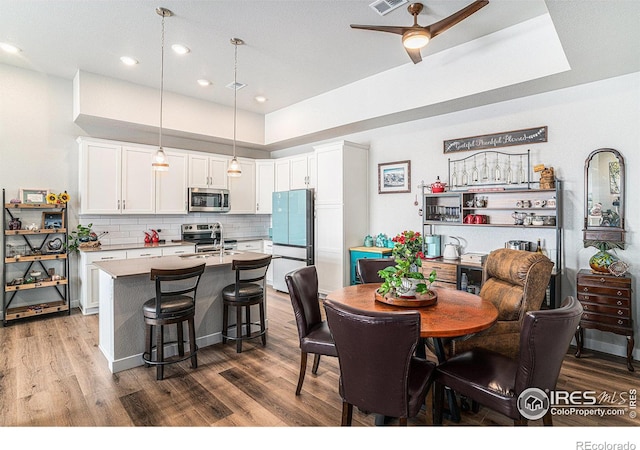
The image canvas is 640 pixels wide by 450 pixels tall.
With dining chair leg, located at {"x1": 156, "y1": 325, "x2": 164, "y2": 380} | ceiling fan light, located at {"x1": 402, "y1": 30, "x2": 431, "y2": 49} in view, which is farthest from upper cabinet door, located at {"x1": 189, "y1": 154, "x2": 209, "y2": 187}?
ceiling fan light, located at {"x1": 402, "y1": 30, "x2": 431, "y2": 49}

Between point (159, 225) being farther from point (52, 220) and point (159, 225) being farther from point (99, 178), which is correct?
point (52, 220)

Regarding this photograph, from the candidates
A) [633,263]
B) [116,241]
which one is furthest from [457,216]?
[116,241]

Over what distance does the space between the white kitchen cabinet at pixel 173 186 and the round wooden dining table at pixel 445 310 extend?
385 cm

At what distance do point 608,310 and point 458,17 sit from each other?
2886 mm

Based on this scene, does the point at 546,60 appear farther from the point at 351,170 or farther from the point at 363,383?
the point at 363,383

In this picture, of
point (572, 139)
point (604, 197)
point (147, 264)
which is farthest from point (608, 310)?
point (147, 264)


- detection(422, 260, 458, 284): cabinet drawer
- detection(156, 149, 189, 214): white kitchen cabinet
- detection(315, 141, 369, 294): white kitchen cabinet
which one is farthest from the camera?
detection(156, 149, 189, 214): white kitchen cabinet

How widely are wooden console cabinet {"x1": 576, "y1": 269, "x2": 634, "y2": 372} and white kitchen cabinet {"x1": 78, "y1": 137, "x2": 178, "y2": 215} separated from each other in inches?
216

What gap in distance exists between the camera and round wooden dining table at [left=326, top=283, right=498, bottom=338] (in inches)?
74.3

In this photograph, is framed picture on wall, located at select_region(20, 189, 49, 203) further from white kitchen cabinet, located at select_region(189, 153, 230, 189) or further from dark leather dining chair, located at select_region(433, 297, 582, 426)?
dark leather dining chair, located at select_region(433, 297, 582, 426)

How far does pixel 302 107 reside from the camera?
5.68 meters

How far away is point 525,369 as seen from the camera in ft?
5.56

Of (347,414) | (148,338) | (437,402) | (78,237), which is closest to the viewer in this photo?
(347,414)
